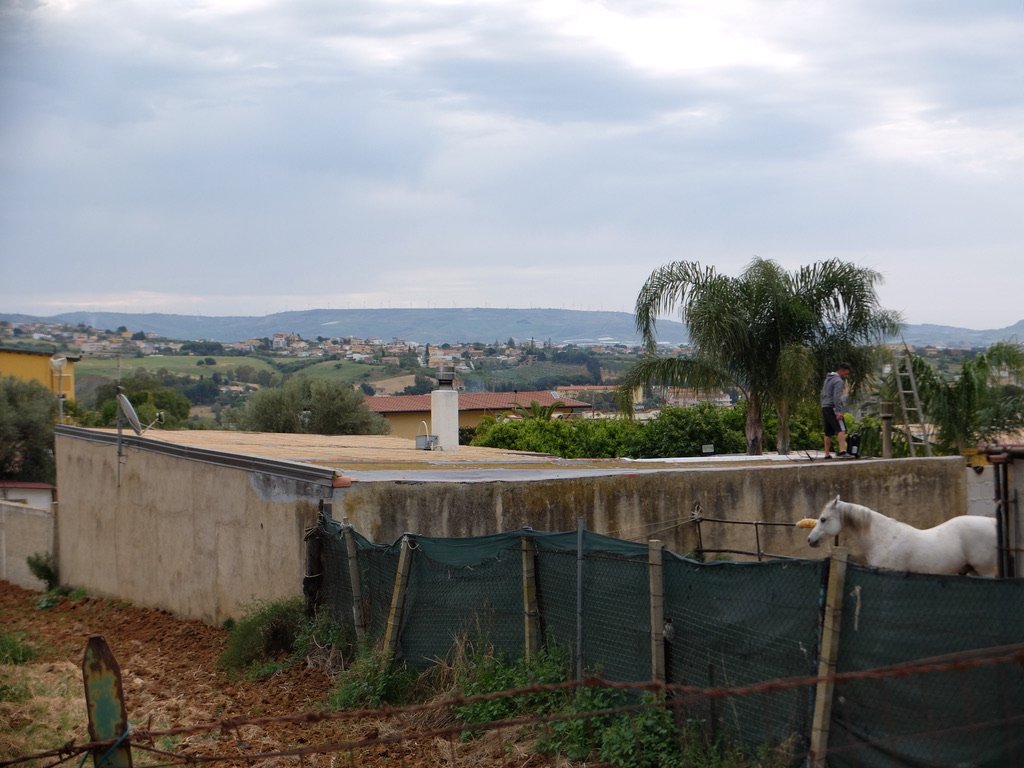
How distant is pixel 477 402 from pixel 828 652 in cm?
7347

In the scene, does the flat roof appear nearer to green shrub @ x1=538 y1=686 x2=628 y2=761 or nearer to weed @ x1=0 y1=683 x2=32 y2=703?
weed @ x1=0 y1=683 x2=32 y2=703

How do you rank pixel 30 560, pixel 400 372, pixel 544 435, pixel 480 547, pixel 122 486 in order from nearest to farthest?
pixel 480 547, pixel 122 486, pixel 30 560, pixel 544 435, pixel 400 372

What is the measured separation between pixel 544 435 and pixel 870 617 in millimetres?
31487

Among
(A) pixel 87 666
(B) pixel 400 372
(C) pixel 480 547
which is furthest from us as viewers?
(B) pixel 400 372

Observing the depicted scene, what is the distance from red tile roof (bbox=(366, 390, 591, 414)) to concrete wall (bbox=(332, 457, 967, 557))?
51.9m

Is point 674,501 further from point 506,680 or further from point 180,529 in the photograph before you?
point 180,529

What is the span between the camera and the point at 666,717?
8.84 metres

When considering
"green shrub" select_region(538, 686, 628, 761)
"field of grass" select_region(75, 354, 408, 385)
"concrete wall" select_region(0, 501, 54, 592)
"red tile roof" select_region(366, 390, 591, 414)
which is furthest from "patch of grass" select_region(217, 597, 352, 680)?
"field of grass" select_region(75, 354, 408, 385)

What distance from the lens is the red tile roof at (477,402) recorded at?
74.4 meters

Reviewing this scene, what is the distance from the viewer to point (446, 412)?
22.9m

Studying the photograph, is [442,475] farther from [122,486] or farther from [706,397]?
[706,397]

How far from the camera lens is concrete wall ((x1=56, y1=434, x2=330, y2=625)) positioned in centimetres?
1534

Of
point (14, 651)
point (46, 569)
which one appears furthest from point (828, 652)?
point (46, 569)

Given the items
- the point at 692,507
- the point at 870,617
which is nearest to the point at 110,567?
the point at 692,507
